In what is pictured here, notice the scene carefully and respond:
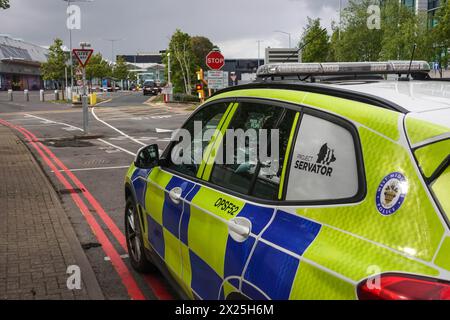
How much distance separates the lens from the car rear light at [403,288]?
1734 millimetres

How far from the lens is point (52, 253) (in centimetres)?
557

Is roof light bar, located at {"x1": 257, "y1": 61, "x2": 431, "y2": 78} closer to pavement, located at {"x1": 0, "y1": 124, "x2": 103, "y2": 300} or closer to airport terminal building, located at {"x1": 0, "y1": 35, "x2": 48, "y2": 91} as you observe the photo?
pavement, located at {"x1": 0, "y1": 124, "x2": 103, "y2": 300}

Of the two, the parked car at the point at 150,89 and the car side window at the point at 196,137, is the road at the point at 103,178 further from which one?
the parked car at the point at 150,89

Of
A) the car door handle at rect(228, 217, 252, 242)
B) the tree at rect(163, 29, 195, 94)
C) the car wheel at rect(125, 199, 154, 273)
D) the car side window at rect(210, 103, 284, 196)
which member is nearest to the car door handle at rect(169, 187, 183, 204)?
the car side window at rect(210, 103, 284, 196)

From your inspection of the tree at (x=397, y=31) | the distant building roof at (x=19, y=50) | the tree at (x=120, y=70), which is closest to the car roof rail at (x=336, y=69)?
the tree at (x=397, y=31)

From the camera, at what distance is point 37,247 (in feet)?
19.0

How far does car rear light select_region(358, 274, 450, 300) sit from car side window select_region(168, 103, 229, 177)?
6.31 ft

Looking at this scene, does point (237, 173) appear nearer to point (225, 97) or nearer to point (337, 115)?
point (225, 97)

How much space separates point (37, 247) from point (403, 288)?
4.94m

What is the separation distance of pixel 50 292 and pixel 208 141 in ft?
7.01

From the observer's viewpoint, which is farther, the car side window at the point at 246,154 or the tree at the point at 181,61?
the tree at the point at 181,61

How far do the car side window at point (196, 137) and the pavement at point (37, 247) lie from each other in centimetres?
147

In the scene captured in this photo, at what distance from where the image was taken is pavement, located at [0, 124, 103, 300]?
15.0 ft

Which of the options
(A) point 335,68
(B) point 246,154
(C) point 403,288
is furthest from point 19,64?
(C) point 403,288
